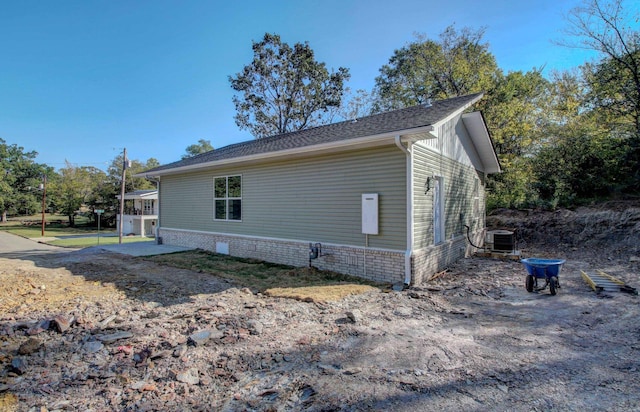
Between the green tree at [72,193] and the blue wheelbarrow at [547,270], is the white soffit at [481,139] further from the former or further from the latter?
the green tree at [72,193]

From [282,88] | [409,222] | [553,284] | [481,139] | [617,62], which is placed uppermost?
[282,88]

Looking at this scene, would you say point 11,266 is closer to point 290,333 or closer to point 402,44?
point 290,333

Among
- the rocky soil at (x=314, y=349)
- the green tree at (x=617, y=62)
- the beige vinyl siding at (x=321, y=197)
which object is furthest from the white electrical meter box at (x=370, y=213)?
the green tree at (x=617, y=62)

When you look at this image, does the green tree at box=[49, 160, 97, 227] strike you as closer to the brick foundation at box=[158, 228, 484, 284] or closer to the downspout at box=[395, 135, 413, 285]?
the brick foundation at box=[158, 228, 484, 284]

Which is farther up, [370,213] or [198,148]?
[198,148]

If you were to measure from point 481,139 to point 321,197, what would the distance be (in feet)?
21.4

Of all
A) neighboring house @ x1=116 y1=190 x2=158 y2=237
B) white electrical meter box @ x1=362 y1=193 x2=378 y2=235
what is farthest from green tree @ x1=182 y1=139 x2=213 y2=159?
white electrical meter box @ x1=362 y1=193 x2=378 y2=235

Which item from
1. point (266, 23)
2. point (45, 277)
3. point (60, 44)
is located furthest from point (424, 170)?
point (266, 23)

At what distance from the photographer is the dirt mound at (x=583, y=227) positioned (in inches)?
399

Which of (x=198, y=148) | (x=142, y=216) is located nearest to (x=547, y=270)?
(x=142, y=216)

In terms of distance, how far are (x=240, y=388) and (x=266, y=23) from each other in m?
25.1

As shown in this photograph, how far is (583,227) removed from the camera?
1146cm

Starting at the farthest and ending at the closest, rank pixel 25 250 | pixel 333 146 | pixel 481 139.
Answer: pixel 25 250
pixel 481 139
pixel 333 146

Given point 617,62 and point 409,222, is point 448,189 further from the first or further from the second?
point 617,62
